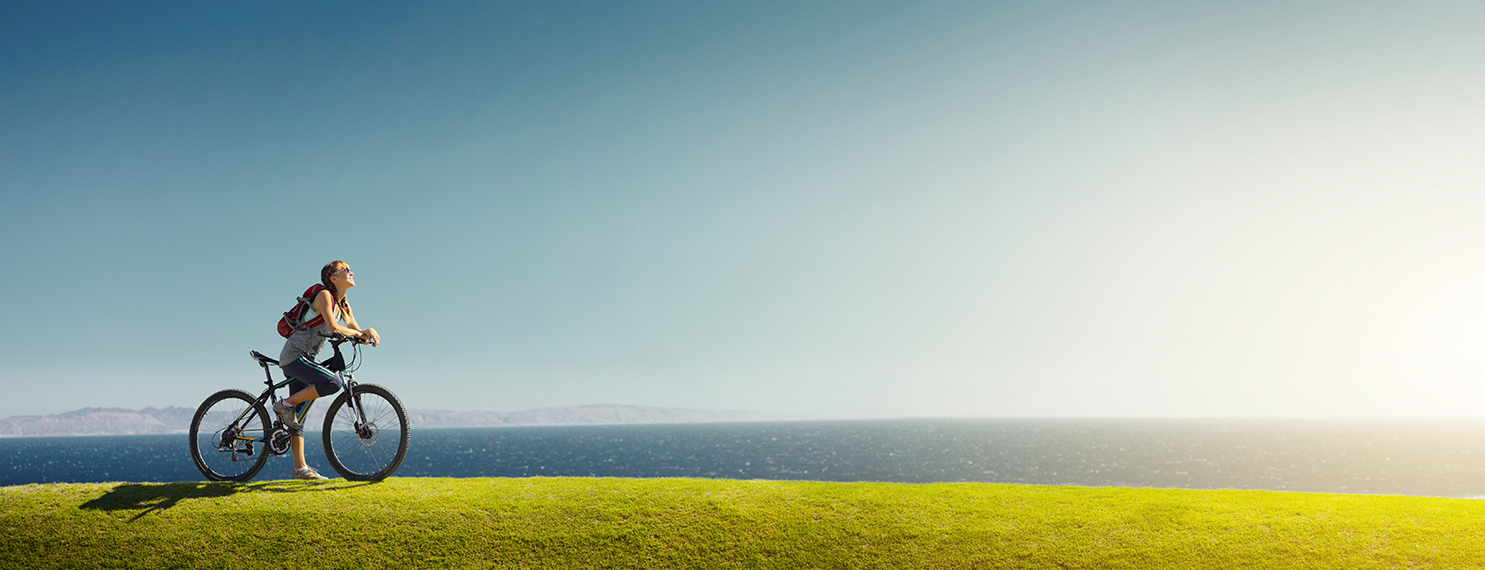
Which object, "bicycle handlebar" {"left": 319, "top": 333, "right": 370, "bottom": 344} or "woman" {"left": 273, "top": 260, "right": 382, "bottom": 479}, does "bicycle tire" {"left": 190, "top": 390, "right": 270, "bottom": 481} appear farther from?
"bicycle handlebar" {"left": 319, "top": 333, "right": 370, "bottom": 344}

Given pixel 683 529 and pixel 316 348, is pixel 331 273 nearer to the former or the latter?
pixel 316 348

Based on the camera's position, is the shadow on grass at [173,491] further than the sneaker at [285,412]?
No

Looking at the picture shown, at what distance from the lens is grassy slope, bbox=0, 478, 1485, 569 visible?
28.5 ft

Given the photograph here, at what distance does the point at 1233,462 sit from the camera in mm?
105000

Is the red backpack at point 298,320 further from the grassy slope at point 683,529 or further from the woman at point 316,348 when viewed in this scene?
the grassy slope at point 683,529

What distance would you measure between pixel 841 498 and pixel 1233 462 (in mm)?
123389

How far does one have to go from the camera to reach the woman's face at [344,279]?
966cm

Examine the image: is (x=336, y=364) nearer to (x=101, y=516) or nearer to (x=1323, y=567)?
(x=101, y=516)

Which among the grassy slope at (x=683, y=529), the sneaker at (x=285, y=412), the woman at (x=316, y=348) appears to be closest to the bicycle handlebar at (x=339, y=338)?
the woman at (x=316, y=348)

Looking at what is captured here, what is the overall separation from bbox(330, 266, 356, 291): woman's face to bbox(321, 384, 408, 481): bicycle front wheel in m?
1.48

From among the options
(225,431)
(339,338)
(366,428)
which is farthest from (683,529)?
(225,431)

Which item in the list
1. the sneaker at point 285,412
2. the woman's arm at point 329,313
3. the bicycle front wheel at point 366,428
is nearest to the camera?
the woman's arm at point 329,313

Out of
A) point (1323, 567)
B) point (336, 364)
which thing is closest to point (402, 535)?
point (336, 364)

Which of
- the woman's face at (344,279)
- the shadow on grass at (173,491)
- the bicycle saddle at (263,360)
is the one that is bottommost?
the shadow on grass at (173,491)
